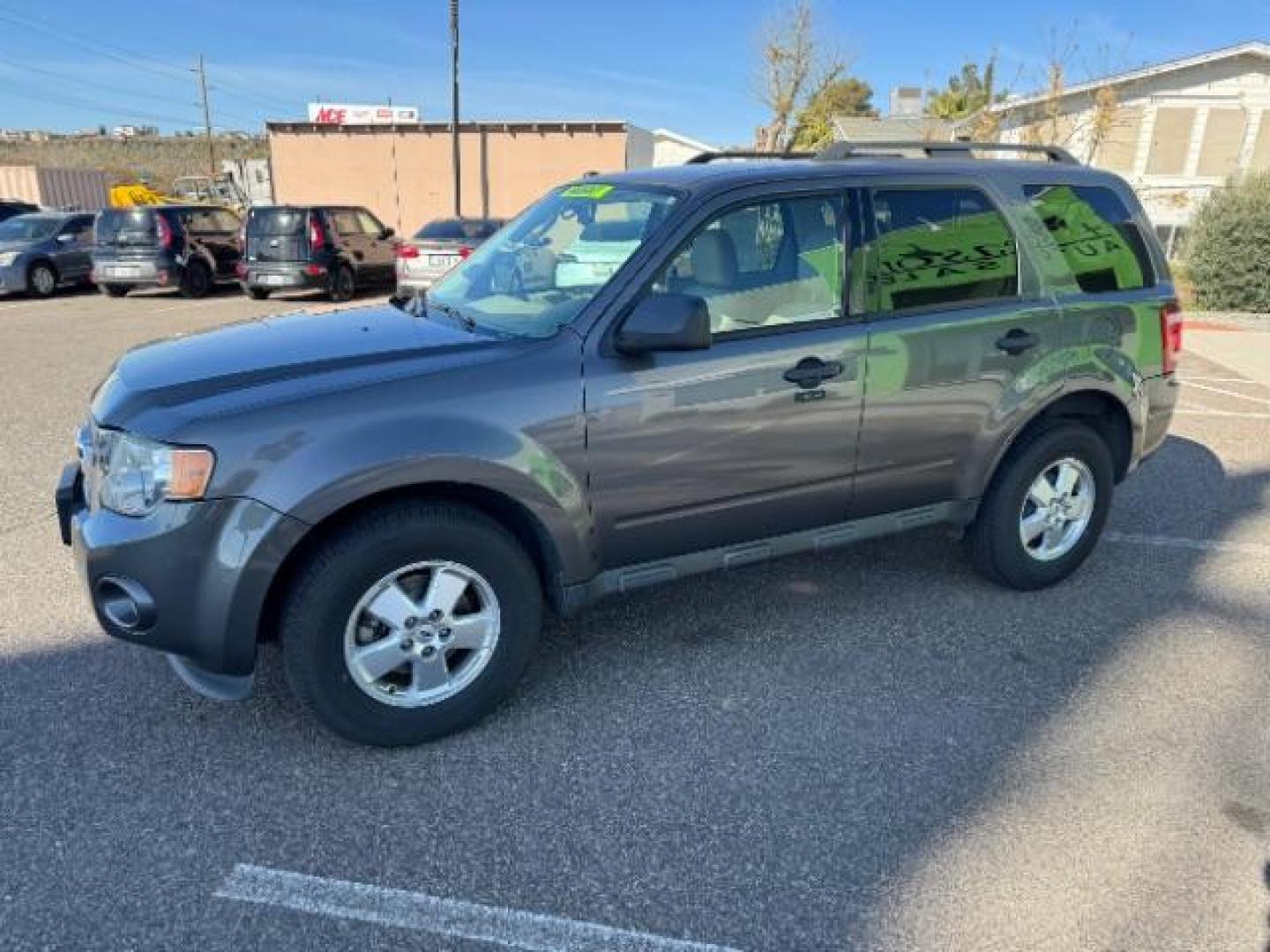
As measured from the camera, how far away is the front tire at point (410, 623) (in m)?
2.71

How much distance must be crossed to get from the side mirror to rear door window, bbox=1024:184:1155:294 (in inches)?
74.0

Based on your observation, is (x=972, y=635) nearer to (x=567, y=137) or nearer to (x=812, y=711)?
(x=812, y=711)

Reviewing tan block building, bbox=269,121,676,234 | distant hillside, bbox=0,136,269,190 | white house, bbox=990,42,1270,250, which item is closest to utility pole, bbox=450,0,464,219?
tan block building, bbox=269,121,676,234

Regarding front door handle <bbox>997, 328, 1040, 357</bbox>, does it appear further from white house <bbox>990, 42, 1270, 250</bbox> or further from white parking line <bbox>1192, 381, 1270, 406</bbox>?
white house <bbox>990, 42, 1270, 250</bbox>

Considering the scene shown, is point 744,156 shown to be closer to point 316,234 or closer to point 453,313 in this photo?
point 453,313

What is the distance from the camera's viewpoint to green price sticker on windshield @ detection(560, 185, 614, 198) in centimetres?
366

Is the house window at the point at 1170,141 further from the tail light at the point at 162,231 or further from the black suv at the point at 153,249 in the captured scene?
the tail light at the point at 162,231

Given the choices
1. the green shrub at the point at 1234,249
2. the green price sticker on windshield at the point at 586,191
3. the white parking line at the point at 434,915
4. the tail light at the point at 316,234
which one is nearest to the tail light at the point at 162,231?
the tail light at the point at 316,234

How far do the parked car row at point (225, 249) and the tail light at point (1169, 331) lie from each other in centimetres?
1057

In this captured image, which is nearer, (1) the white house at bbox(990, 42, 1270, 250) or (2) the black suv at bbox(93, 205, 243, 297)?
(2) the black suv at bbox(93, 205, 243, 297)

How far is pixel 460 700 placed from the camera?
9.74 feet

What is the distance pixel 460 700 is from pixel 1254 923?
2.27m

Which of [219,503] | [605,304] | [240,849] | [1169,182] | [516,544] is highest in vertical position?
[1169,182]

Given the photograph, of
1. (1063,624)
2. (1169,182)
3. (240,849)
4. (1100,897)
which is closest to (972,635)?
(1063,624)
